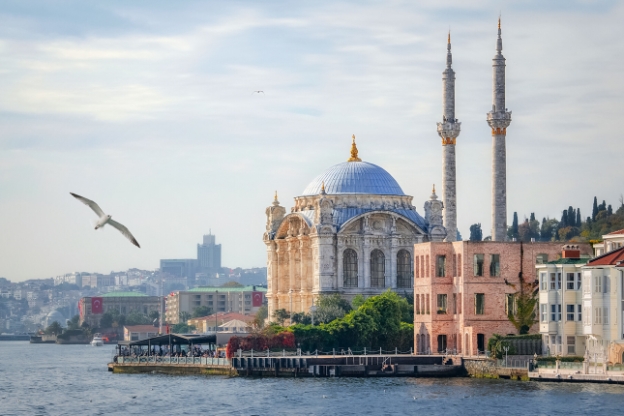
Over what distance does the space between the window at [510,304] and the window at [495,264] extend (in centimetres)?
145

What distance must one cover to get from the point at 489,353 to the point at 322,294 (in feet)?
135

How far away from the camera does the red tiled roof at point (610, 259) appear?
3415 inches

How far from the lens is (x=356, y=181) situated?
140750 mm

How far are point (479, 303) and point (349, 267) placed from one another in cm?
3885

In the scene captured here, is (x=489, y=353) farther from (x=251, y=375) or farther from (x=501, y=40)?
(x=501, y=40)

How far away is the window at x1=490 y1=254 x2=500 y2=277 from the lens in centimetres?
9981

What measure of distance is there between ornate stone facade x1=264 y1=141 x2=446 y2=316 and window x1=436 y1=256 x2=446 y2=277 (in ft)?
109

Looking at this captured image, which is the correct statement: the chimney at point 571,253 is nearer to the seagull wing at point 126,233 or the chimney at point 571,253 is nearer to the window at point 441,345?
the window at point 441,345

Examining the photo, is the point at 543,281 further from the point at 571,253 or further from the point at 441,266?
the point at 441,266

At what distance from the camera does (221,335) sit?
12269 centimetres

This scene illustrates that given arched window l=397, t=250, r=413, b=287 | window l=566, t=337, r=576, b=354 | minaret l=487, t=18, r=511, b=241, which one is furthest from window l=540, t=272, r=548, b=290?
arched window l=397, t=250, r=413, b=287

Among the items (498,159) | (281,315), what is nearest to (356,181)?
(281,315)

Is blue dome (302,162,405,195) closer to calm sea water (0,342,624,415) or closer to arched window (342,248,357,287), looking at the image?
Answer: arched window (342,248,357,287)

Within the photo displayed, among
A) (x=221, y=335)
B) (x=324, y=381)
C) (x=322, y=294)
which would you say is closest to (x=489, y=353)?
(x=324, y=381)
